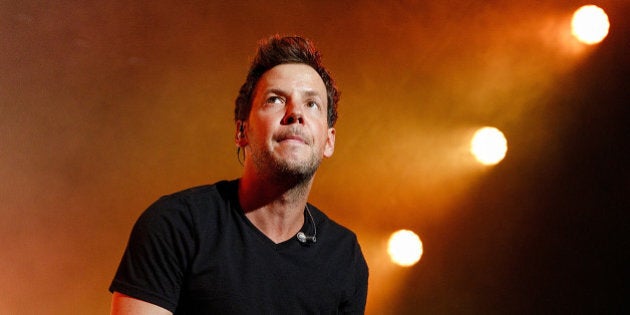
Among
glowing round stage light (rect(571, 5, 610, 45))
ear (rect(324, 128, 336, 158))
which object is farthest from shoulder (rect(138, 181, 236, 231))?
glowing round stage light (rect(571, 5, 610, 45))

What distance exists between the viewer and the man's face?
133 cm

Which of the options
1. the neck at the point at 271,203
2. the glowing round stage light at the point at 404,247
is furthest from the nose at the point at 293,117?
the glowing round stage light at the point at 404,247

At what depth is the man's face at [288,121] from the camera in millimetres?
1334

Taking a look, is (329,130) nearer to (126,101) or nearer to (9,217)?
(126,101)

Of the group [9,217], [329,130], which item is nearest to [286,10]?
[329,130]

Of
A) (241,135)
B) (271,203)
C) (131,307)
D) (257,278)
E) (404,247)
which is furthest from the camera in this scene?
(404,247)

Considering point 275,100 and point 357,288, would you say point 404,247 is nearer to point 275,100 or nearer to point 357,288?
point 357,288

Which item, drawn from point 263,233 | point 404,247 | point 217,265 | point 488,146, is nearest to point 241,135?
point 263,233

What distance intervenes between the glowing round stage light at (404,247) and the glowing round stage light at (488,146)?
0.40 metres

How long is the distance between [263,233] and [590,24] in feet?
5.20

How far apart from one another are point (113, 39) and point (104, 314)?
860 millimetres

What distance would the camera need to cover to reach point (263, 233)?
136 centimetres

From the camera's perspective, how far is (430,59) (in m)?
2.12

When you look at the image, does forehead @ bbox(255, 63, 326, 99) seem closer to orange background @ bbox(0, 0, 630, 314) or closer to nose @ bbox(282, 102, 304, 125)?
nose @ bbox(282, 102, 304, 125)
